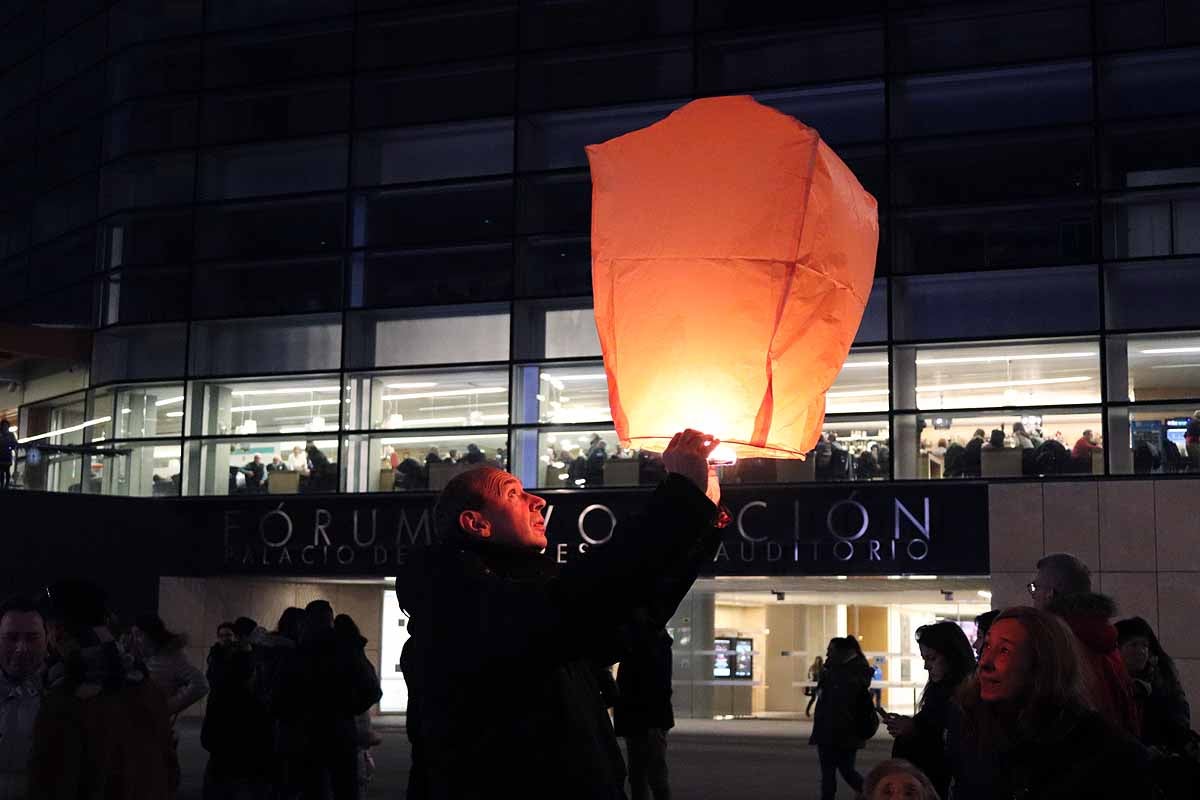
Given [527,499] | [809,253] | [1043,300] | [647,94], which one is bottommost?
[527,499]

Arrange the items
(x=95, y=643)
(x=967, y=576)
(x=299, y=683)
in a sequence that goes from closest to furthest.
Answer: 1. (x=95, y=643)
2. (x=299, y=683)
3. (x=967, y=576)

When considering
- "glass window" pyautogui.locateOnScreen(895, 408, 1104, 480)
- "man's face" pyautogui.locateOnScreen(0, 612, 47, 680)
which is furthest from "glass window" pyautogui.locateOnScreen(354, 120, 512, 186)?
"man's face" pyautogui.locateOnScreen(0, 612, 47, 680)

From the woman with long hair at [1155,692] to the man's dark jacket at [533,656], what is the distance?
3.02 meters

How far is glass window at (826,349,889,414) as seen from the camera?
89.1 feet

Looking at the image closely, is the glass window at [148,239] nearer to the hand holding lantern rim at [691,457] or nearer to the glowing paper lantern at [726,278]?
the glowing paper lantern at [726,278]

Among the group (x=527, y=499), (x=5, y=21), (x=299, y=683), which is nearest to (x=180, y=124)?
(x=5, y=21)

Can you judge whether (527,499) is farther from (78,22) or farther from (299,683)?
(78,22)

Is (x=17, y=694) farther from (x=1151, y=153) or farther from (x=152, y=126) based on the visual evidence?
(x=152, y=126)

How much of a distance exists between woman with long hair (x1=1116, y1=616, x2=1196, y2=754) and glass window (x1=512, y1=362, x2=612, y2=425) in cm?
2145

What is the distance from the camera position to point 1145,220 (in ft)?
84.9

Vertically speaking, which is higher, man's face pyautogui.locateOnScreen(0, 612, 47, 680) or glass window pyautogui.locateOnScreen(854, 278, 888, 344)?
glass window pyautogui.locateOnScreen(854, 278, 888, 344)

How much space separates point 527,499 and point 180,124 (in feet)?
98.6

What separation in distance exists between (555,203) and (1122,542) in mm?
11650

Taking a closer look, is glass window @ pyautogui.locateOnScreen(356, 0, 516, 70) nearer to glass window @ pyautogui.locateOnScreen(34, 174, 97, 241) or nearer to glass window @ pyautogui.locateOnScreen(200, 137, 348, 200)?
glass window @ pyautogui.locateOnScreen(200, 137, 348, 200)
